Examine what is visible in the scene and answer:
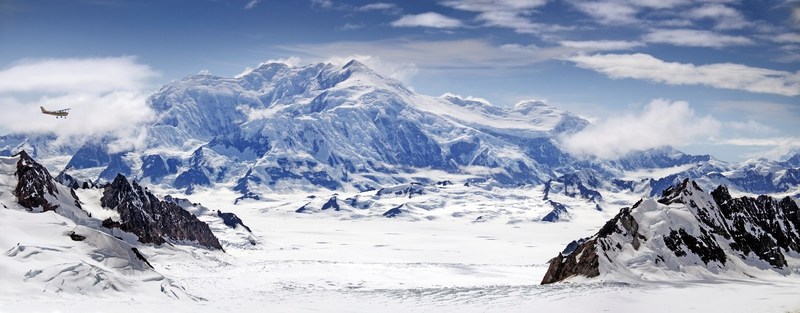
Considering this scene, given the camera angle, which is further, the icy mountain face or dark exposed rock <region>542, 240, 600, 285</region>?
the icy mountain face

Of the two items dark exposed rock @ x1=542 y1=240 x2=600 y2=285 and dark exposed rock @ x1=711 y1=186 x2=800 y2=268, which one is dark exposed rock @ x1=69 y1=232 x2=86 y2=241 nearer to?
dark exposed rock @ x1=542 y1=240 x2=600 y2=285

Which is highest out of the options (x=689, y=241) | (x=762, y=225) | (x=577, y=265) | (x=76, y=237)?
(x=762, y=225)

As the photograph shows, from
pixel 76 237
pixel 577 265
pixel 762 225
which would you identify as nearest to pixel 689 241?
pixel 577 265

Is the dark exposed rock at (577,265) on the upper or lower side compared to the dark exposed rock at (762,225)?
lower

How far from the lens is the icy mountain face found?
505 ft

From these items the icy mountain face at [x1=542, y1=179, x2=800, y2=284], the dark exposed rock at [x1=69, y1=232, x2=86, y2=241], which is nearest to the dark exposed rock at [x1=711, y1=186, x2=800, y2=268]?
the icy mountain face at [x1=542, y1=179, x2=800, y2=284]

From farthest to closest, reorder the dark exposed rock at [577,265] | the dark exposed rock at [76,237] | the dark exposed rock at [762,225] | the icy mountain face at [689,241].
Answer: the dark exposed rock at [762,225] → the icy mountain face at [689,241] → the dark exposed rock at [76,237] → the dark exposed rock at [577,265]

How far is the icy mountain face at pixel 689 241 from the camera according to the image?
154 meters

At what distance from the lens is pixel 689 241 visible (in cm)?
16488

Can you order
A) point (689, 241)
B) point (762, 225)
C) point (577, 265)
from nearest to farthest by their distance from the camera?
point (577, 265), point (689, 241), point (762, 225)

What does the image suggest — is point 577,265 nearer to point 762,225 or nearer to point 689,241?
point 689,241

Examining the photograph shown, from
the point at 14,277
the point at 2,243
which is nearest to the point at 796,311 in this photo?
the point at 14,277

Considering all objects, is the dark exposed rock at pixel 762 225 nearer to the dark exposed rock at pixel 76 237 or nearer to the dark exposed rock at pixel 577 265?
the dark exposed rock at pixel 577 265

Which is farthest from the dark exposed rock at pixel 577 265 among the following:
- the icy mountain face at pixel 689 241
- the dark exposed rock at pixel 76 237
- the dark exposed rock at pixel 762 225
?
the dark exposed rock at pixel 76 237
